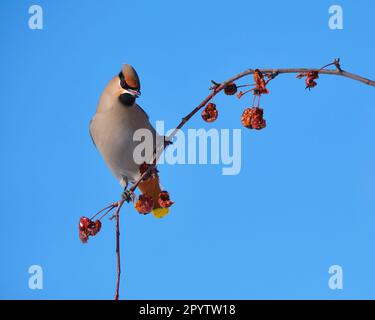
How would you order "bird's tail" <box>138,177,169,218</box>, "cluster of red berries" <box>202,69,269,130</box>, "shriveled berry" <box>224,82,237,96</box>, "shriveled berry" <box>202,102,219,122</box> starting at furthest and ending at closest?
"bird's tail" <box>138,177,169,218</box> < "shriveled berry" <box>202,102,219,122</box> < "shriveled berry" <box>224,82,237,96</box> < "cluster of red berries" <box>202,69,269,130</box>

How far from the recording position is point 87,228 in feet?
7.16

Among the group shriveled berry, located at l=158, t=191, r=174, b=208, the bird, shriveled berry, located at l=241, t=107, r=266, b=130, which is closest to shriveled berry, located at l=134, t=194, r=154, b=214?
shriveled berry, located at l=158, t=191, r=174, b=208

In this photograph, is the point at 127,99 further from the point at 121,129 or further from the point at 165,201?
the point at 165,201

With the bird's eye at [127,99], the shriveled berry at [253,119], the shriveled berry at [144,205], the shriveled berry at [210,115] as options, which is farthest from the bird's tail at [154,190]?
the shriveled berry at [253,119]

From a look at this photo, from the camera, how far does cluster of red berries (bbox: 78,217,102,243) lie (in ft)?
7.16

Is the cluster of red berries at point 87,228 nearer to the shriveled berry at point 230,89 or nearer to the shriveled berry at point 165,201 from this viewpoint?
the shriveled berry at point 165,201

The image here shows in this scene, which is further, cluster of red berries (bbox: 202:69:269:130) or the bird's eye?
the bird's eye

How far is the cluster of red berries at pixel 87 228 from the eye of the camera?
7.16 feet

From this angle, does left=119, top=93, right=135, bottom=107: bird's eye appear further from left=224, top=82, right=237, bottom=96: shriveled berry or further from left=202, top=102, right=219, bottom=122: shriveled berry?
left=224, top=82, right=237, bottom=96: shriveled berry
